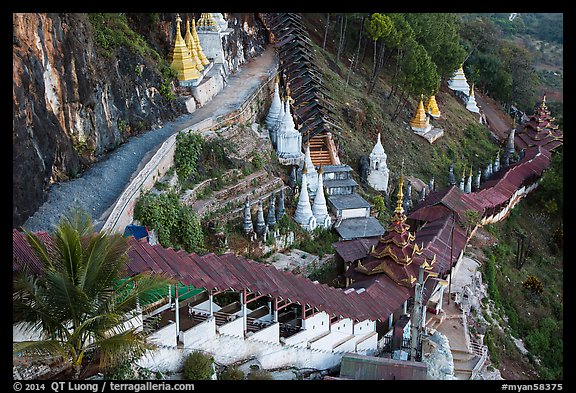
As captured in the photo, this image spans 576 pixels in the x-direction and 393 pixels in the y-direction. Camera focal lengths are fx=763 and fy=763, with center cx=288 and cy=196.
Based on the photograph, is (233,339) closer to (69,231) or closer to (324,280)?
(69,231)

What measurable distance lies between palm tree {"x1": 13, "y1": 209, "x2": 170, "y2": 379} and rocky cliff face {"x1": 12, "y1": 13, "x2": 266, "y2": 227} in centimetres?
690

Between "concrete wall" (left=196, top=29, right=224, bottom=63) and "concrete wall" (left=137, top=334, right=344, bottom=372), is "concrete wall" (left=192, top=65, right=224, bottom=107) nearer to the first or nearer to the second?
"concrete wall" (left=196, top=29, right=224, bottom=63)

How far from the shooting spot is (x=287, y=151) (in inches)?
1350

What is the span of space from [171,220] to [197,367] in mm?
7899

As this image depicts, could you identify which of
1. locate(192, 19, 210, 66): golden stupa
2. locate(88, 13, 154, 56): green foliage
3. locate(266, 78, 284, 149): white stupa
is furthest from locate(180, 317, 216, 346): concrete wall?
locate(192, 19, 210, 66): golden stupa

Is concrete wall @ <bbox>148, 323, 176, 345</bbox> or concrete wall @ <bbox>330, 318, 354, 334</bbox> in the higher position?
concrete wall @ <bbox>148, 323, 176, 345</bbox>

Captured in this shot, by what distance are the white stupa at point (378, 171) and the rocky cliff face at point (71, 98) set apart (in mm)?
10014

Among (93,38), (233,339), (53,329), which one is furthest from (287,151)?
(53,329)

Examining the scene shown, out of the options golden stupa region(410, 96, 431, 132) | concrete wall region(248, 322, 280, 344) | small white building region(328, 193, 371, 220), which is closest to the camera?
concrete wall region(248, 322, 280, 344)

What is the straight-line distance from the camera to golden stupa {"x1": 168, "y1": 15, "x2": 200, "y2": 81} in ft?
116

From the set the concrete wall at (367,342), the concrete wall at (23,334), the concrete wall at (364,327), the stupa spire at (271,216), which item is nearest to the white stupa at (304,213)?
the stupa spire at (271,216)

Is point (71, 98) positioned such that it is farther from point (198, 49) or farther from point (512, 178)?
point (512, 178)

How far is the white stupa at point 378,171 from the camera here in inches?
1489
